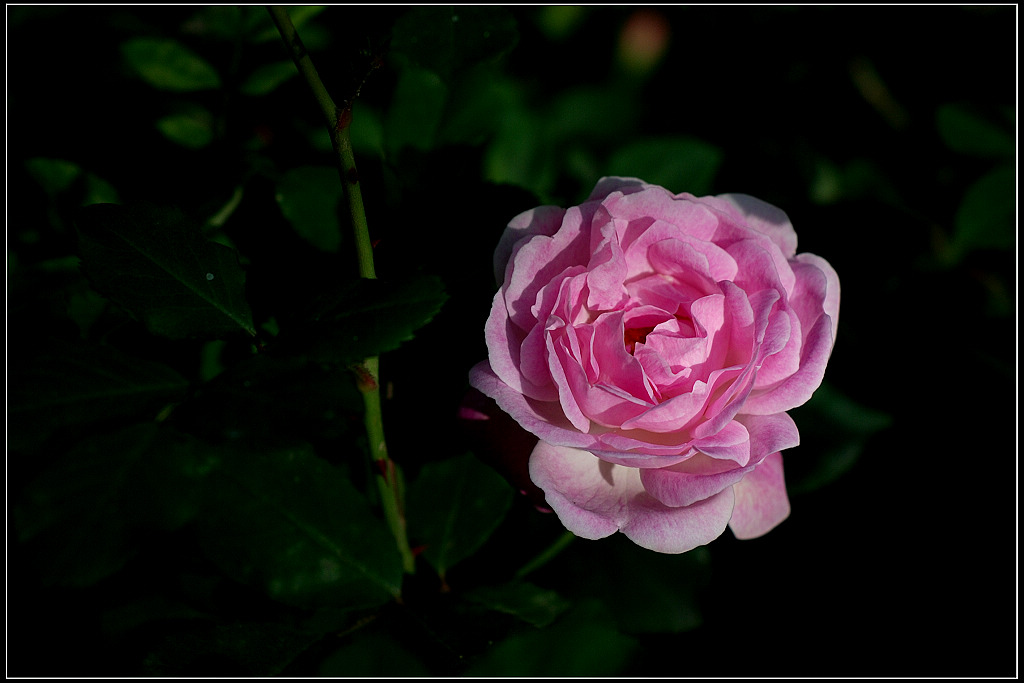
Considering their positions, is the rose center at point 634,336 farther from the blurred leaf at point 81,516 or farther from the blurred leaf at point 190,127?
the blurred leaf at point 190,127

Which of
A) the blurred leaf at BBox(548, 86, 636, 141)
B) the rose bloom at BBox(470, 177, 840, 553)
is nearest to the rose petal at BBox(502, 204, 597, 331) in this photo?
the rose bloom at BBox(470, 177, 840, 553)

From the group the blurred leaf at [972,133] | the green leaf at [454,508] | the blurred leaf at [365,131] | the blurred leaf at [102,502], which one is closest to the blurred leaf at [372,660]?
the green leaf at [454,508]

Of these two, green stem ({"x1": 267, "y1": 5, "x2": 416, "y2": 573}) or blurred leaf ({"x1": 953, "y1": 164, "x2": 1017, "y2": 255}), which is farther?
blurred leaf ({"x1": 953, "y1": 164, "x2": 1017, "y2": 255})

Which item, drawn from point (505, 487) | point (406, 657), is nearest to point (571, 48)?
point (505, 487)

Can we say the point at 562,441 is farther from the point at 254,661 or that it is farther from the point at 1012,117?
the point at 1012,117

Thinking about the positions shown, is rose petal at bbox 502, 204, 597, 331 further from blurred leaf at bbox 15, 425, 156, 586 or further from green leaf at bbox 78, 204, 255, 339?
blurred leaf at bbox 15, 425, 156, 586

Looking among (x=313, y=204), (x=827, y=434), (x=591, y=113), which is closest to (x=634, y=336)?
(x=313, y=204)

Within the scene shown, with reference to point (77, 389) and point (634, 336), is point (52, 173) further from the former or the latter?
point (634, 336)
